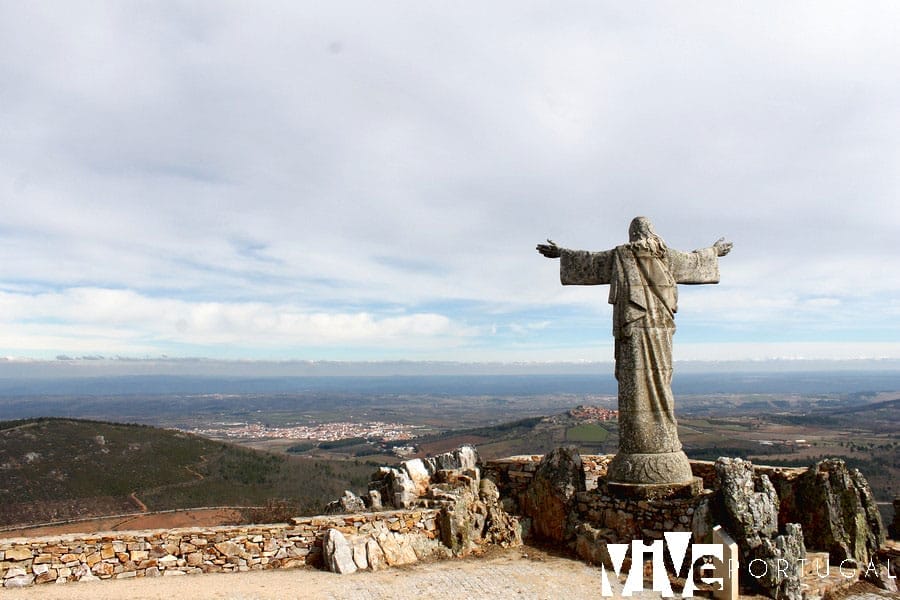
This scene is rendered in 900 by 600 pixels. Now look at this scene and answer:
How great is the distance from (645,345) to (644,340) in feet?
0.31

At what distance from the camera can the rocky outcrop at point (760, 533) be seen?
8484 millimetres

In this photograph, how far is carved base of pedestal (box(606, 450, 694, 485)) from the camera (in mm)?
10219

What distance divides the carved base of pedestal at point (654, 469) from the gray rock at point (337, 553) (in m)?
4.89

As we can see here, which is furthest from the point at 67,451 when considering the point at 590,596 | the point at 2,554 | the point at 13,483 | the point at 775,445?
the point at 775,445

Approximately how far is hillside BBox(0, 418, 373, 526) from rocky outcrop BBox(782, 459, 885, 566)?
828 inches

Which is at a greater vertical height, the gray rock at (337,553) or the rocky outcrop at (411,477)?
the rocky outcrop at (411,477)

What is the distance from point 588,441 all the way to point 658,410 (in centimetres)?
4076

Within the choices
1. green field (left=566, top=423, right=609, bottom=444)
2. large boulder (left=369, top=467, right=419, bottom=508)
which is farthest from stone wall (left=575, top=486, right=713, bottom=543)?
green field (left=566, top=423, right=609, bottom=444)

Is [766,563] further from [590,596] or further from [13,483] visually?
[13,483]

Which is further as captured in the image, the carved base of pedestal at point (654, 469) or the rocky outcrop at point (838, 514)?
the carved base of pedestal at point (654, 469)

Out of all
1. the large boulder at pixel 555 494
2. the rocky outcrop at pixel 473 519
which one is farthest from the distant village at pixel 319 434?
the large boulder at pixel 555 494

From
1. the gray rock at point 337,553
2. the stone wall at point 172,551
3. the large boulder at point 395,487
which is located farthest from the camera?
the large boulder at point 395,487

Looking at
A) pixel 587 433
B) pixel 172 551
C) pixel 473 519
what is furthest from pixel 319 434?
pixel 172 551

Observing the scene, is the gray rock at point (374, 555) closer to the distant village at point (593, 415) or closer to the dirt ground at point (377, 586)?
the dirt ground at point (377, 586)
